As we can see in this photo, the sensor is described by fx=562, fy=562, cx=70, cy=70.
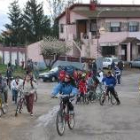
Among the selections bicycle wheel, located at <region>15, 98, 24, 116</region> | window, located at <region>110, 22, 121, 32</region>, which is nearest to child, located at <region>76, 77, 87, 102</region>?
bicycle wheel, located at <region>15, 98, 24, 116</region>

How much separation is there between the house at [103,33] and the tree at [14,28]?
16.3 meters

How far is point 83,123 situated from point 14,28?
72.9 meters

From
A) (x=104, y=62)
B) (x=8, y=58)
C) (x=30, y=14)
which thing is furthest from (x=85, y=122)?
(x=30, y=14)

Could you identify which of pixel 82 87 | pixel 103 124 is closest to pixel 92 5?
pixel 82 87

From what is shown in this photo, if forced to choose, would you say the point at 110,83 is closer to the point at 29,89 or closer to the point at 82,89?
the point at 82,89

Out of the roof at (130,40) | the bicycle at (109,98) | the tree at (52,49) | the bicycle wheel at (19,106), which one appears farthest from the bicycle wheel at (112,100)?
the roof at (130,40)

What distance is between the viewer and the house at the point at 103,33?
67875mm

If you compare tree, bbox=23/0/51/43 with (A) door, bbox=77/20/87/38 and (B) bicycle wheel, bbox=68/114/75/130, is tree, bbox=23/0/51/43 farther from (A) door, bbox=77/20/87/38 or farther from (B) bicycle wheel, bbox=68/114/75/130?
(B) bicycle wheel, bbox=68/114/75/130

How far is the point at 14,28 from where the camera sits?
91.6m

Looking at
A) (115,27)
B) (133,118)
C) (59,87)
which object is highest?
(115,27)

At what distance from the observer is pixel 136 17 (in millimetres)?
70938

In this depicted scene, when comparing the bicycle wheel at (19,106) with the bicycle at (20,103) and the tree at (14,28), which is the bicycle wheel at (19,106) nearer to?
the bicycle at (20,103)

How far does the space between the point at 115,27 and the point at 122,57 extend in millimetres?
4215

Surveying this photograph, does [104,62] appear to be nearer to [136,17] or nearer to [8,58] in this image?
[136,17]
